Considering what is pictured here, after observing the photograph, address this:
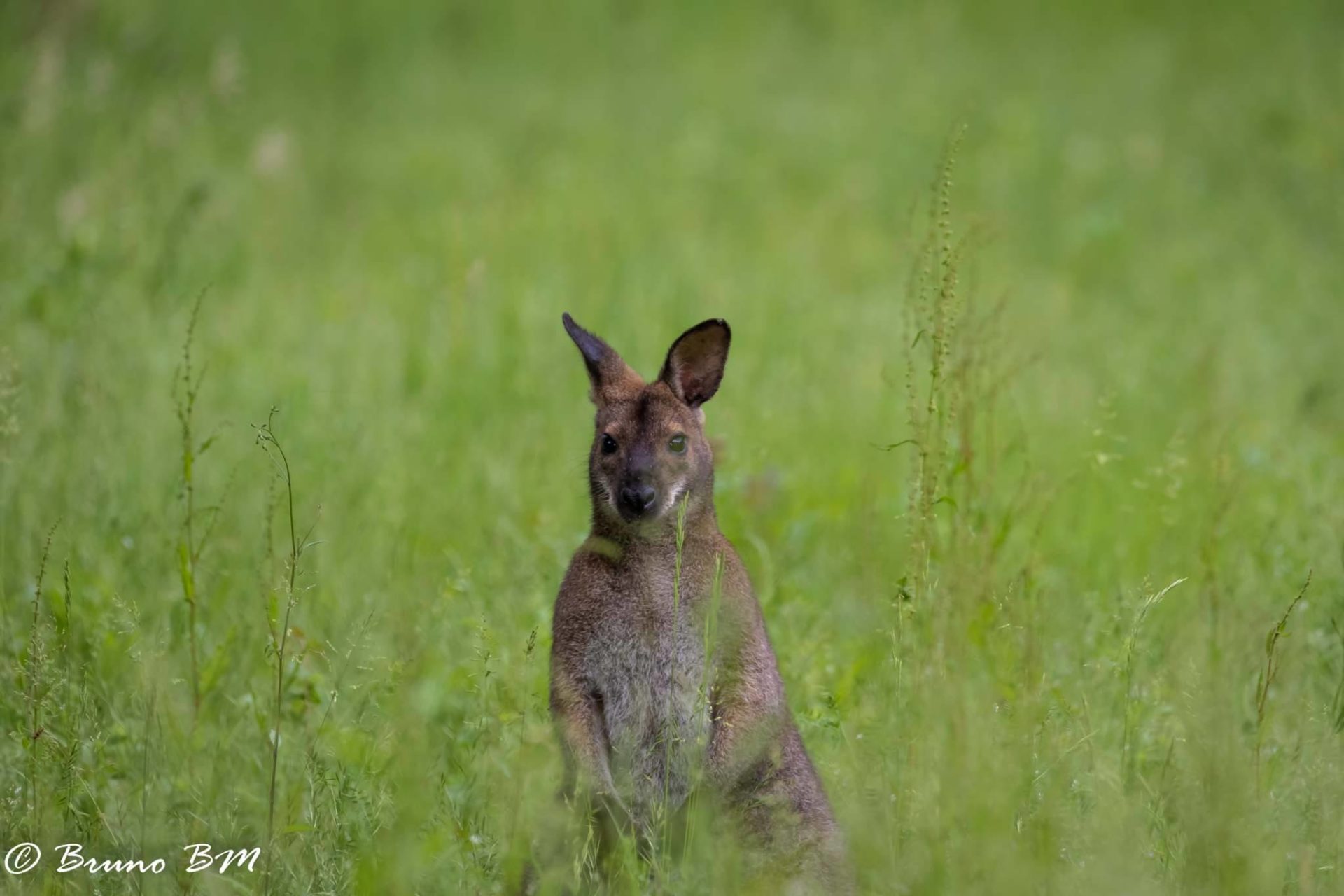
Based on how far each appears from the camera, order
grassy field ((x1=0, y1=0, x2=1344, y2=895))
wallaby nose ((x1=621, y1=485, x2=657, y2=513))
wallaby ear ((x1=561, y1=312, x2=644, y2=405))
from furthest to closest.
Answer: wallaby ear ((x1=561, y1=312, x2=644, y2=405))
wallaby nose ((x1=621, y1=485, x2=657, y2=513))
grassy field ((x1=0, y1=0, x2=1344, y2=895))

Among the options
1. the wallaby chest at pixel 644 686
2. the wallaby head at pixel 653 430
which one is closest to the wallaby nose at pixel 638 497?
the wallaby head at pixel 653 430

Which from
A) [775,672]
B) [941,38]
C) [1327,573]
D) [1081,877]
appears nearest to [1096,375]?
[1327,573]

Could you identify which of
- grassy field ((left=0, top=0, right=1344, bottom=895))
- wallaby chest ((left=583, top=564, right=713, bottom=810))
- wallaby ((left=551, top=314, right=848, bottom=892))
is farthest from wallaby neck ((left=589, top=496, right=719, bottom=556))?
grassy field ((left=0, top=0, right=1344, bottom=895))

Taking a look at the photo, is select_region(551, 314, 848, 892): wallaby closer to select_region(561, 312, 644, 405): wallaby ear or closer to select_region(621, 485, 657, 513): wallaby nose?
select_region(621, 485, 657, 513): wallaby nose

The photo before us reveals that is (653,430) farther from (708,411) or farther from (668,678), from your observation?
(708,411)

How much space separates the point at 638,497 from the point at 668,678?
21.2 inches

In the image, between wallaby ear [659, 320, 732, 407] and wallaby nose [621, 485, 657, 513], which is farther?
wallaby ear [659, 320, 732, 407]

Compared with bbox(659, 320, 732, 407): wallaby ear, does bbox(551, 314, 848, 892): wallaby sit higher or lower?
lower

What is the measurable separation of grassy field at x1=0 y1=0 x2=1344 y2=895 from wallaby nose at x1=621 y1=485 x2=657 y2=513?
0.61m

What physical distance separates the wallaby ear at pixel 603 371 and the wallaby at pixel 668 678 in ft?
0.81

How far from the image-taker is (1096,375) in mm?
10281

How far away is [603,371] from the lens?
16.1ft

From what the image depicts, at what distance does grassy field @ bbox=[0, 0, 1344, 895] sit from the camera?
13.0 feet

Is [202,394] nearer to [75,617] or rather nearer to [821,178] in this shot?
[75,617]
